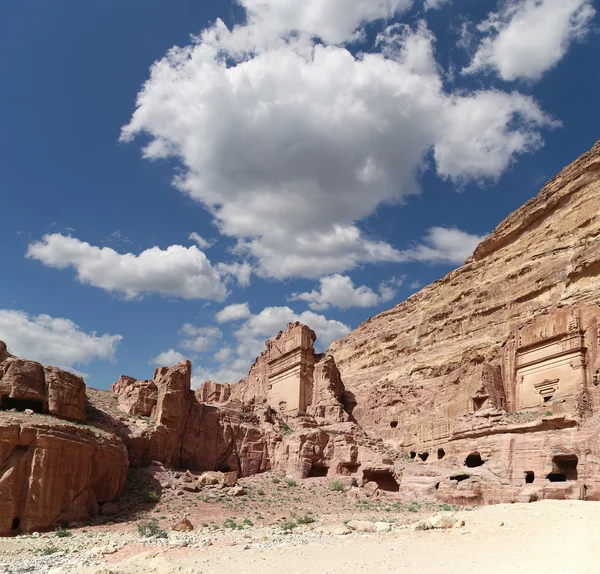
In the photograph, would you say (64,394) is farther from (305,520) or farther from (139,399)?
(305,520)

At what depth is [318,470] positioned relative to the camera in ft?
111

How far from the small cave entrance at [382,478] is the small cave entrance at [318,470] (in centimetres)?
236

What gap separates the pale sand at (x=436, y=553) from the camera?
15.7 m

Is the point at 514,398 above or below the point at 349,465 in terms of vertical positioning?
above

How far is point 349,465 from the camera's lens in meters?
33.2

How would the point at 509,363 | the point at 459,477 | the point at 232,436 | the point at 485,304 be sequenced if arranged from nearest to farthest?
the point at 459,477, the point at 232,436, the point at 509,363, the point at 485,304

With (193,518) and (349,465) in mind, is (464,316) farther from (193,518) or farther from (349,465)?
(193,518)

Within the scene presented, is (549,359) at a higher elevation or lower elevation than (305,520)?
higher

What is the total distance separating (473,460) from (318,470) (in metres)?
8.00

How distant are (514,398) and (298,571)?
24049mm

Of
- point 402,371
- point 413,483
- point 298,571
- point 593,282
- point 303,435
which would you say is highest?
point 593,282

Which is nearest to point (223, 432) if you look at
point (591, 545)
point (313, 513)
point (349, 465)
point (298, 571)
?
point (349, 465)

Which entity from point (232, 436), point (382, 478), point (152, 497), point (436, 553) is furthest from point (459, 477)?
point (152, 497)

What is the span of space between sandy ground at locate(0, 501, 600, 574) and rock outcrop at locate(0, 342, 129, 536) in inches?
87.3
